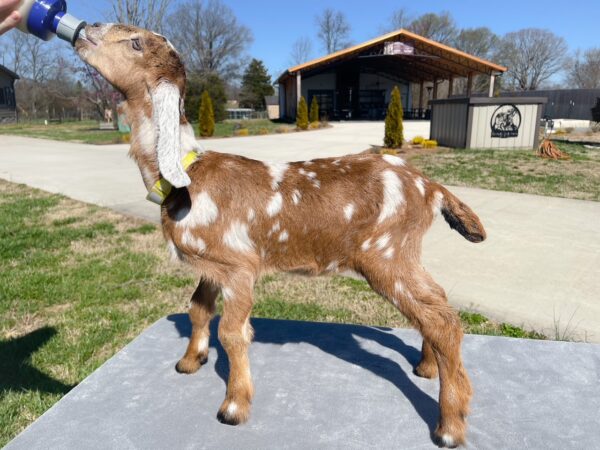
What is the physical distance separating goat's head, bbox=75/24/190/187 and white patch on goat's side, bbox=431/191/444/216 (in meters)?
1.34

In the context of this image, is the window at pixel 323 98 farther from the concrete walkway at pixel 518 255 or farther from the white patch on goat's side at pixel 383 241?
the white patch on goat's side at pixel 383 241

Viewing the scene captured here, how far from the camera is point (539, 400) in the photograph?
2557 millimetres

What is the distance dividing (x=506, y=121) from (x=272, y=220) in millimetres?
14915

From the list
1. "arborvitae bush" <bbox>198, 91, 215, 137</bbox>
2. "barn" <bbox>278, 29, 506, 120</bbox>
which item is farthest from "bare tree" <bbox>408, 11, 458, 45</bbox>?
"arborvitae bush" <bbox>198, 91, 215, 137</bbox>

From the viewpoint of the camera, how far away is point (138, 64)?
89.7 inches

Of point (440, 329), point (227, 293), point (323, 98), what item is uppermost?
point (323, 98)

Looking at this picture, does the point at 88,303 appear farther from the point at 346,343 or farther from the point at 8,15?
the point at 8,15

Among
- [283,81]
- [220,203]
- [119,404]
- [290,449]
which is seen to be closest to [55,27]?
[220,203]

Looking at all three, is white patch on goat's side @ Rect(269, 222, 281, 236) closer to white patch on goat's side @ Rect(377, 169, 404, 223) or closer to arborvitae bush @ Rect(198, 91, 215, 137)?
white patch on goat's side @ Rect(377, 169, 404, 223)

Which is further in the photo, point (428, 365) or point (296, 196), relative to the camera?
point (428, 365)

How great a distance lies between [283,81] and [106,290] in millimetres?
36930

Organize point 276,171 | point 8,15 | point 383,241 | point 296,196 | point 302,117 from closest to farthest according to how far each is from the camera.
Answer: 1. point 8,15
2. point 383,241
3. point 296,196
4. point 276,171
5. point 302,117

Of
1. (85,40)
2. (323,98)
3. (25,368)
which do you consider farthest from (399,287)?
(323,98)

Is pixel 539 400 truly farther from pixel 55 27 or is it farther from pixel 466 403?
pixel 55 27
